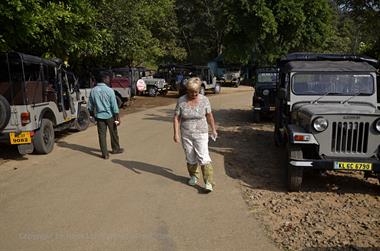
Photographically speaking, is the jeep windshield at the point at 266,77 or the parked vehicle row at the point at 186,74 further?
the parked vehicle row at the point at 186,74

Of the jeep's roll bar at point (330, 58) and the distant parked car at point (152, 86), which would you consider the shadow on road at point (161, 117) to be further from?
the distant parked car at point (152, 86)

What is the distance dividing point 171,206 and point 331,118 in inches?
108

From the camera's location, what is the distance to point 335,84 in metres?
7.98

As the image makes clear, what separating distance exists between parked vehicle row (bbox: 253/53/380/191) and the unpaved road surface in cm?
56

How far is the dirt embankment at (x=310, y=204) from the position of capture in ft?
15.2

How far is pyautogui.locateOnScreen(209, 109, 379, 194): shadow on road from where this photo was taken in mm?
6703

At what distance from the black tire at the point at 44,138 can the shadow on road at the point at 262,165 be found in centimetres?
380

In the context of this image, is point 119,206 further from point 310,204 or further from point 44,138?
point 44,138

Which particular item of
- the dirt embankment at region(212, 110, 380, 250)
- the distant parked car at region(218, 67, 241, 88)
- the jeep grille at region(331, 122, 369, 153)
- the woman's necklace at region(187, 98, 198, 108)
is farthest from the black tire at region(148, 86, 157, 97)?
the jeep grille at region(331, 122, 369, 153)

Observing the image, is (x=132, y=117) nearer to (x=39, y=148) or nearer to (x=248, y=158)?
(x=39, y=148)

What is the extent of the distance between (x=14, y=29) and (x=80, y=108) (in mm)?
4730

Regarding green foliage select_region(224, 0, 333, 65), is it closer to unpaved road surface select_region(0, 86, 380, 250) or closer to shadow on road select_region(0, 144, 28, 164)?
unpaved road surface select_region(0, 86, 380, 250)

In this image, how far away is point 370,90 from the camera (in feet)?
25.6

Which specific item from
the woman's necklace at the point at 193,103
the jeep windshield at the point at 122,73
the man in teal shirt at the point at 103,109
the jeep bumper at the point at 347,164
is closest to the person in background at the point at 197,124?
the woman's necklace at the point at 193,103
